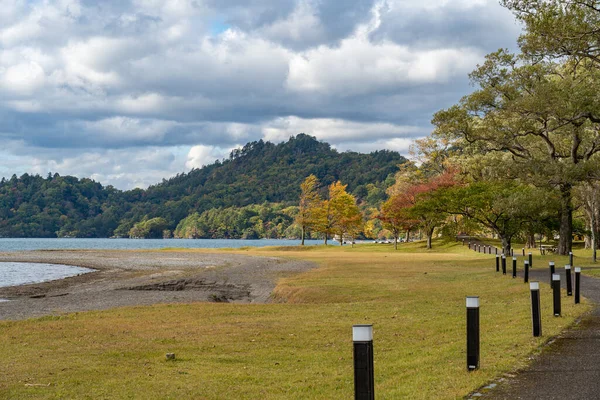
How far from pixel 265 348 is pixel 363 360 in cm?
777

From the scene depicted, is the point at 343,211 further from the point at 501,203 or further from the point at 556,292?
the point at 556,292

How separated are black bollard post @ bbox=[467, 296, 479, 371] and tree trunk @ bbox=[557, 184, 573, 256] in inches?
1511

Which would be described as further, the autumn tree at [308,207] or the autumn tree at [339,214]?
the autumn tree at [308,207]

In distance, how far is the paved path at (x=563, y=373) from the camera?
857cm

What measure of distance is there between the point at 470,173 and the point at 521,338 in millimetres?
56153

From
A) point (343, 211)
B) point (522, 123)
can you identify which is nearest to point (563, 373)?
point (522, 123)

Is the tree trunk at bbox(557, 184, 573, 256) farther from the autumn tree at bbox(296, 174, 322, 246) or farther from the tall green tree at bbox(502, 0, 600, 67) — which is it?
the autumn tree at bbox(296, 174, 322, 246)

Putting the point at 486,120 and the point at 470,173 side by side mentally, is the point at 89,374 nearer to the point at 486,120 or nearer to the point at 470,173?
the point at 486,120

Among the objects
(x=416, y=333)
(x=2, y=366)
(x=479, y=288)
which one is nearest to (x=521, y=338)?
(x=416, y=333)

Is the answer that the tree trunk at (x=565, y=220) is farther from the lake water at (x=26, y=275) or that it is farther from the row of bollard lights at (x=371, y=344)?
the lake water at (x=26, y=275)

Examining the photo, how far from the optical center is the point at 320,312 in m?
20.8

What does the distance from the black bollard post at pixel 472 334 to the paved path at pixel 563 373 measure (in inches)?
26.6

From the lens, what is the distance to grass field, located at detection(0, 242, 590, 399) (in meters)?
10.3

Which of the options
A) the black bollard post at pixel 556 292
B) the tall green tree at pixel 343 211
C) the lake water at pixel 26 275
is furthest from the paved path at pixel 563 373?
the tall green tree at pixel 343 211
